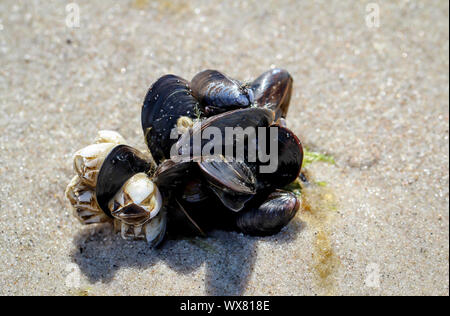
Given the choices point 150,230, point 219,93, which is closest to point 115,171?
point 150,230

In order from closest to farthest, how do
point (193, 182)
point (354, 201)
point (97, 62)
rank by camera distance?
point (193, 182) < point (354, 201) < point (97, 62)

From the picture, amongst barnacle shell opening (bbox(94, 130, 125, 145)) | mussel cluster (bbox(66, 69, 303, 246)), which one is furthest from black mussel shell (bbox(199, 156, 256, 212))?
barnacle shell opening (bbox(94, 130, 125, 145))

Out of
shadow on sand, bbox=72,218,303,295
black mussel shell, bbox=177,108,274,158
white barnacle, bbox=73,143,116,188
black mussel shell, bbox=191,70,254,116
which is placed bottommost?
shadow on sand, bbox=72,218,303,295

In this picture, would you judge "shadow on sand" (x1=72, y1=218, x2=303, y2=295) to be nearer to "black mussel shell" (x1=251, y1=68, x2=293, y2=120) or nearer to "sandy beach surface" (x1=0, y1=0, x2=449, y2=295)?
"sandy beach surface" (x1=0, y1=0, x2=449, y2=295)

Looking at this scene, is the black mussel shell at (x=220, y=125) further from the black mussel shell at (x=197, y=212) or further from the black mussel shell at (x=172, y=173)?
the black mussel shell at (x=197, y=212)

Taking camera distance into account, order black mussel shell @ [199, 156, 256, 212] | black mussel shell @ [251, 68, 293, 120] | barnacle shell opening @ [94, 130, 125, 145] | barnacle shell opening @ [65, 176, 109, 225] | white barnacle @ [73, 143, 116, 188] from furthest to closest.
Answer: black mussel shell @ [251, 68, 293, 120] → barnacle shell opening @ [94, 130, 125, 145] → barnacle shell opening @ [65, 176, 109, 225] → white barnacle @ [73, 143, 116, 188] → black mussel shell @ [199, 156, 256, 212]

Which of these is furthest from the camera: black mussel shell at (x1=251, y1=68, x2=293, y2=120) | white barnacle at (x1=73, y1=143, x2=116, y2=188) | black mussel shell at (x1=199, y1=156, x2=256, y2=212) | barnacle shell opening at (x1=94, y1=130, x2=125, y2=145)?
black mussel shell at (x1=251, y1=68, x2=293, y2=120)
